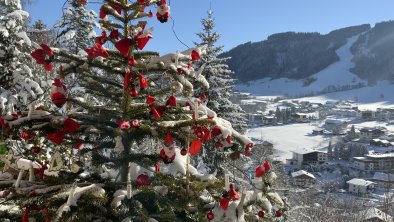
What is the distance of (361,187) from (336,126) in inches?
2715

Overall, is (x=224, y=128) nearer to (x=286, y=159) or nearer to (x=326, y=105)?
(x=286, y=159)

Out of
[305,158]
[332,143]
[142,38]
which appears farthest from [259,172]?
[332,143]

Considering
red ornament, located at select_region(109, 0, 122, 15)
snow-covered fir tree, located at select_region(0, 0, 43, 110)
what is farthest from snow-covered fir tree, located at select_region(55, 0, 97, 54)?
red ornament, located at select_region(109, 0, 122, 15)

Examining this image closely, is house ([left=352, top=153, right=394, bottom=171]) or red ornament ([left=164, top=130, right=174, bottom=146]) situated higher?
red ornament ([left=164, top=130, right=174, bottom=146])

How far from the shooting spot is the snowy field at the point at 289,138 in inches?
4018

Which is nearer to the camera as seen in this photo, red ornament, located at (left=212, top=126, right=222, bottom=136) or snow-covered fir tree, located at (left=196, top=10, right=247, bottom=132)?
red ornament, located at (left=212, top=126, right=222, bottom=136)

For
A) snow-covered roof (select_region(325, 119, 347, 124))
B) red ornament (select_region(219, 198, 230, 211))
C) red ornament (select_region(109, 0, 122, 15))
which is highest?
red ornament (select_region(109, 0, 122, 15))

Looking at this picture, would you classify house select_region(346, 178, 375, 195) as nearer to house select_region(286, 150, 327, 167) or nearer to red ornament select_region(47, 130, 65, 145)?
house select_region(286, 150, 327, 167)

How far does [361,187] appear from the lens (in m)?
66.4

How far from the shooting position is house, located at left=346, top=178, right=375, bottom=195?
65.9m

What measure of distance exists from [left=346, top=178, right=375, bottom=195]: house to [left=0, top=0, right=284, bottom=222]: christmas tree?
2674 inches

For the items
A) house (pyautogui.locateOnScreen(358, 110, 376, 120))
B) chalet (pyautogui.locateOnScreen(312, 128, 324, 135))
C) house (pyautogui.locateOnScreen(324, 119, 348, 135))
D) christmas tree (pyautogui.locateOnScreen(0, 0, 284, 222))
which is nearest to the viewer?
christmas tree (pyautogui.locateOnScreen(0, 0, 284, 222))

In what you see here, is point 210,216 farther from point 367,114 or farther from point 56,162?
point 367,114

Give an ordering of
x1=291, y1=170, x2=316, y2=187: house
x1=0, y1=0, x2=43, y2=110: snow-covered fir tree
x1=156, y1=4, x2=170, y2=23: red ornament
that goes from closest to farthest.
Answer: x1=156, y1=4, x2=170, y2=23: red ornament
x1=0, y1=0, x2=43, y2=110: snow-covered fir tree
x1=291, y1=170, x2=316, y2=187: house
